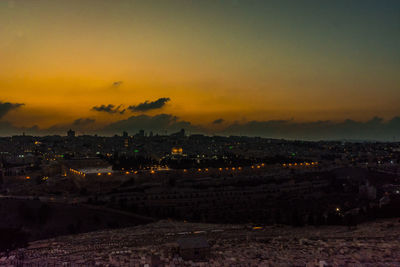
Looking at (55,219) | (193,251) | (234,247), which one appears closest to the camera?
(193,251)

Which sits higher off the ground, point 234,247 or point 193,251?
point 193,251

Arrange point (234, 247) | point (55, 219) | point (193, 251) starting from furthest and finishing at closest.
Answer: point (55, 219)
point (234, 247)
point (193, 251)

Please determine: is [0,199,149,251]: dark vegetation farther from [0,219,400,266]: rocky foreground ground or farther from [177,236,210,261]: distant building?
[177,236,210,261]: distant building

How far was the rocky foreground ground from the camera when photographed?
1092 centimetres

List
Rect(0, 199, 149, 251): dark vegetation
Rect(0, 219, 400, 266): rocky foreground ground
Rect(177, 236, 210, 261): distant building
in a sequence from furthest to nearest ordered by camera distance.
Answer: Rect(0, 199, 149, 251): dark vegetation, Rect(0, 219, 400, 266): rocky foreground ground, Rect(177, 236, 210, 261): distant building

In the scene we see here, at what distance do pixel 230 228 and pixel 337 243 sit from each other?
5093mm

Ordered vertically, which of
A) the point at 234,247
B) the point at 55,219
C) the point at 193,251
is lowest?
the point at 55,219

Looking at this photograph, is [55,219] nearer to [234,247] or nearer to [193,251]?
[234,247]

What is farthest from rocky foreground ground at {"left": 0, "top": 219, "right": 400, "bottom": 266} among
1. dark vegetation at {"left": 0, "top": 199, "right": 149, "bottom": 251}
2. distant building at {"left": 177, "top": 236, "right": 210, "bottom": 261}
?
dark vegetation at {"left": 0, "top": 199, "right": 149, "bottom": 251}

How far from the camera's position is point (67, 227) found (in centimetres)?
1847

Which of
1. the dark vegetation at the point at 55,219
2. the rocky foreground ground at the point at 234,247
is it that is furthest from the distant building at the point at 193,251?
the dark vegetation at the point at 55,219

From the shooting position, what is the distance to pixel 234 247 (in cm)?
1266

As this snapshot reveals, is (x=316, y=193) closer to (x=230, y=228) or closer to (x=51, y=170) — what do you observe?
(x=230, y=228)

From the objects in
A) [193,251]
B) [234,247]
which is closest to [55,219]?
[234,247]
